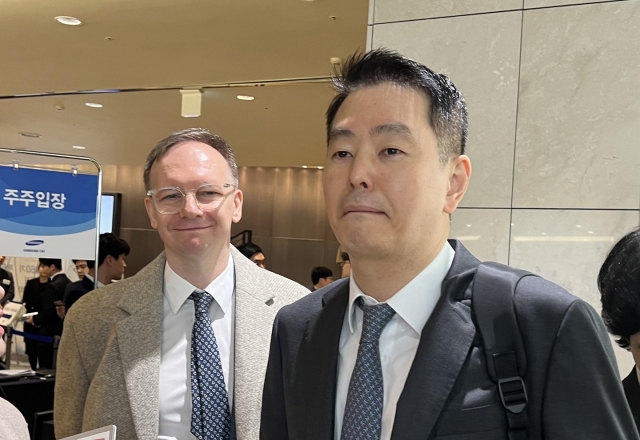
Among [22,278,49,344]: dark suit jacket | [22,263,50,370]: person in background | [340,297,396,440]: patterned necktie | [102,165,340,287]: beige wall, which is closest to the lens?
[340,297,396,440]: patterned necktie

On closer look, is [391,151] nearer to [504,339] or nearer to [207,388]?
[504,339]

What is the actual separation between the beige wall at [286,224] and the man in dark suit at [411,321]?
14.8m

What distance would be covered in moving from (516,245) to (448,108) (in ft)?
5.30

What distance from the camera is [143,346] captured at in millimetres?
2195

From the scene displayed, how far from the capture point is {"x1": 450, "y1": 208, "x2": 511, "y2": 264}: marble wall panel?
2998 mm

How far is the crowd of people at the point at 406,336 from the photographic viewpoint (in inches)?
48.6

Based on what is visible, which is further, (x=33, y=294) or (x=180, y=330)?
(x=33, y=294)

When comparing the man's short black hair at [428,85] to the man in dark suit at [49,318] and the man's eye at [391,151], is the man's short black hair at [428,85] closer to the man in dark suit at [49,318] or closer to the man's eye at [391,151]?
the man's eye at [391,151]

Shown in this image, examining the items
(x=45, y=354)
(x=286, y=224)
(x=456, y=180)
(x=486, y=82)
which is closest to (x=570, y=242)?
(x=486, y=82)

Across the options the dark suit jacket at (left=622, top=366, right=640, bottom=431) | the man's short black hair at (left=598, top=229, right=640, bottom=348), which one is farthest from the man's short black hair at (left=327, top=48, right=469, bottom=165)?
the dark suit jacket at (left=622, top=366, right=640, bottom=431)

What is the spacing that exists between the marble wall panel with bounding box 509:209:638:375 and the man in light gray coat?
1.16 metres

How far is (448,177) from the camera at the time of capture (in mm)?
1482

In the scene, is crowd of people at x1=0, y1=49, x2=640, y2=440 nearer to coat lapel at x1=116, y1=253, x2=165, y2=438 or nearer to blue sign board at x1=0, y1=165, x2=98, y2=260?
coat lapel at x1=116, y1=253, x2=165, y2=438

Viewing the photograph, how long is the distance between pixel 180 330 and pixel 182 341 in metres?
0.04
